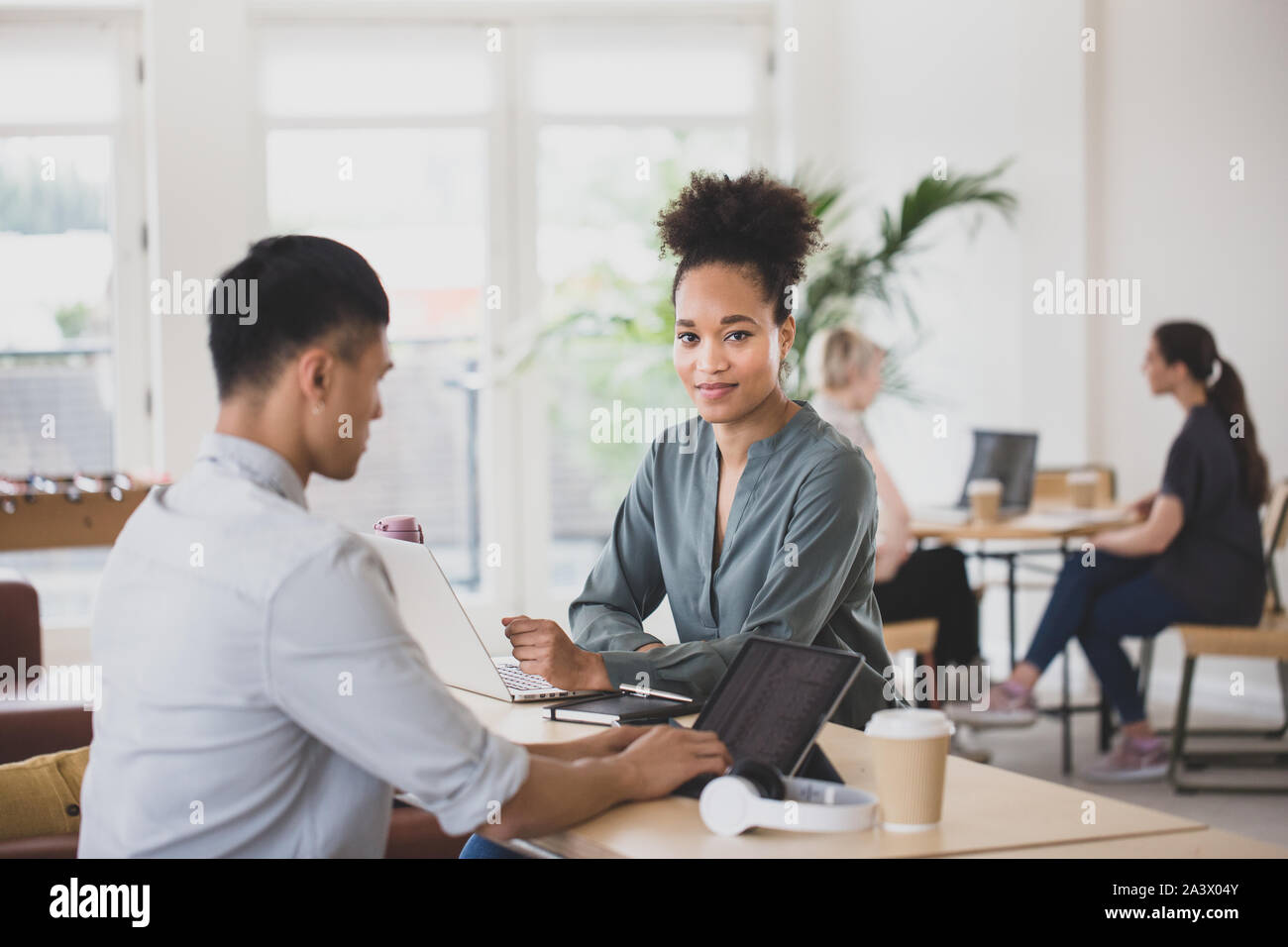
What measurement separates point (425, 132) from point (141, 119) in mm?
1208

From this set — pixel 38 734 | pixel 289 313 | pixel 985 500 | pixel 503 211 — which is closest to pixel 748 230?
pixel 289 313

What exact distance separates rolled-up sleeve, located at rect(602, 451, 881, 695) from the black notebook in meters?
0.05

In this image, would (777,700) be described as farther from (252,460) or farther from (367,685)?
(252,460)

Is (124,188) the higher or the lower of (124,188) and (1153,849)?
the higher

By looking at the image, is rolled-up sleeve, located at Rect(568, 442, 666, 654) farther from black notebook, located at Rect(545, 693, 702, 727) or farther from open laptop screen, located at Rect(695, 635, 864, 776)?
open laptop screen, located at Rect(695, 635, 864, 776)

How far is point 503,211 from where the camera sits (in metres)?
6.27

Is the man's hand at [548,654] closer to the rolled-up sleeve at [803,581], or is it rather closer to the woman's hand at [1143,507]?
the rolled-up sleeve at [803,581]

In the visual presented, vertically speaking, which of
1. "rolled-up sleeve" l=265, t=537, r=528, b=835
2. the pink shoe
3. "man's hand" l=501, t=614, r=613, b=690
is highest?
"rolled-up sleeve" l=265, t=537, r=528, b=835

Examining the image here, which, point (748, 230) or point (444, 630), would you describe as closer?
point (444, 630)

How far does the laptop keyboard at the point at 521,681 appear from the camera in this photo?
1.96 metres

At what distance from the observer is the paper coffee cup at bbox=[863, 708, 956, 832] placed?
1.33 metres

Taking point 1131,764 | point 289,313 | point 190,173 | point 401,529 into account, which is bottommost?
point 1131,764

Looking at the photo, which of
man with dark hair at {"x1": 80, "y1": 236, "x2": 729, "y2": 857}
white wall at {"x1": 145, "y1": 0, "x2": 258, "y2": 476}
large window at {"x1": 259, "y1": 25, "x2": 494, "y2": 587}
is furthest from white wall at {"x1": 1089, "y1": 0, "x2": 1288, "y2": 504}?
man with dark hair at {"x1": 80, "y1": 236, "x2": 729, "y2": 857}

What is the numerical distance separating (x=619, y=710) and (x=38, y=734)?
1.45m
